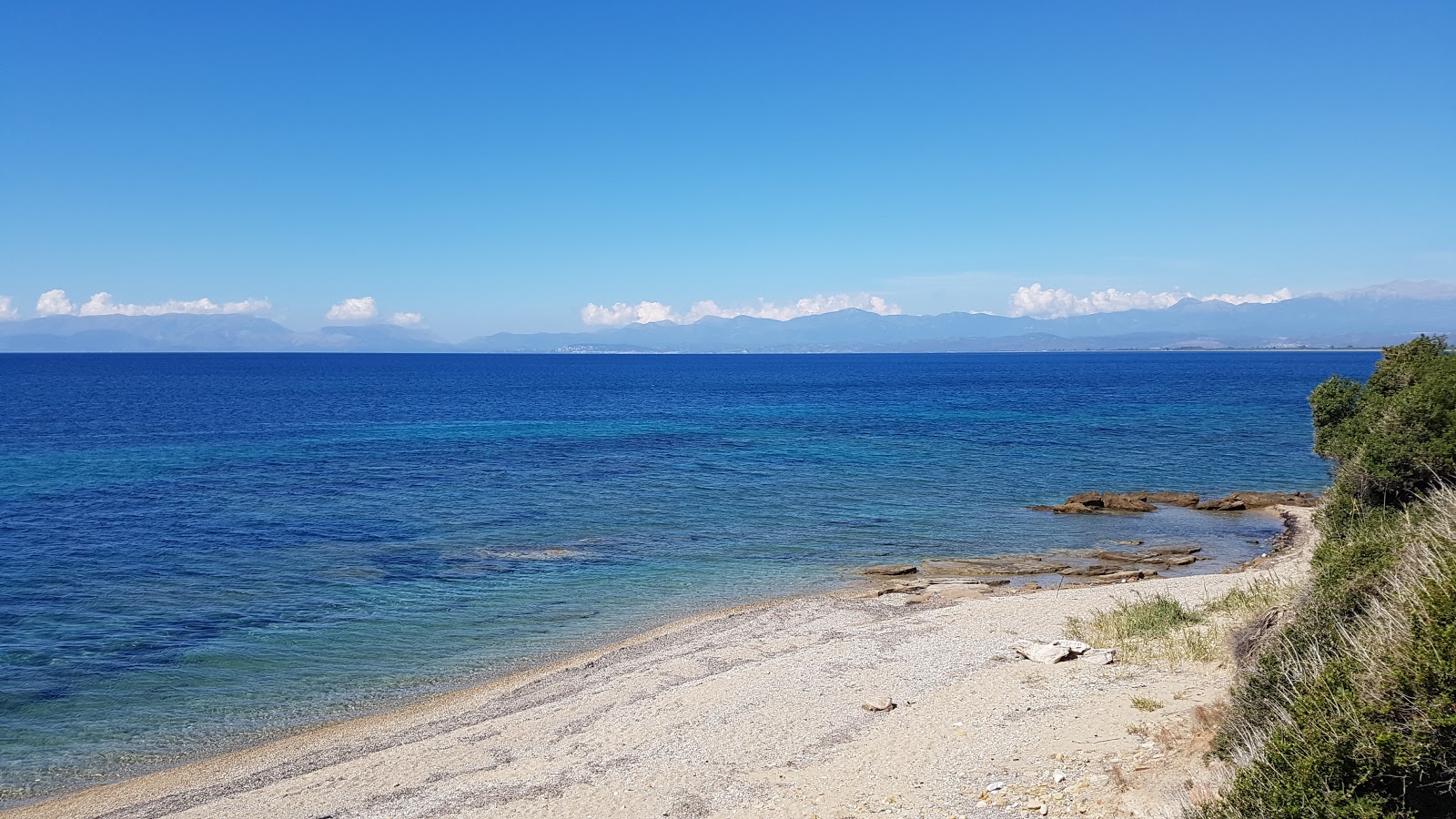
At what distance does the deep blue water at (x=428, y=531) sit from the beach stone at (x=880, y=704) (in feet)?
29.8

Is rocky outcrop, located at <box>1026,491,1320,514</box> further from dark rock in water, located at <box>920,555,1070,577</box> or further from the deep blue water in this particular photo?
dark rock in water, located at <box>920,555,1070,577</box>

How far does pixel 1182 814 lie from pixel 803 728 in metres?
7.17

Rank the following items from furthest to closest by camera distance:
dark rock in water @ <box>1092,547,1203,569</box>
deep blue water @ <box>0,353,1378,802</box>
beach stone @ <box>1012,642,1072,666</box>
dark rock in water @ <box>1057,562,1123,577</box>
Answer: dark rock in water @ <box>1092,547,1203,569</box>
dark rock in water @ <box>1057,562,1123,577</box>
deep blue water @ <box>0,353,1378,802</box>
beach stone @ <box>1012,642,1072,666</box>

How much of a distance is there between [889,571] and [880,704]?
13243mm

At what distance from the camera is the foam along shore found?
11.9m

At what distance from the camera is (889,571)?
28.6m

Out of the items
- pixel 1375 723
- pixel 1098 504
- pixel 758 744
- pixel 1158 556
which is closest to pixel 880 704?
pixel 758 744

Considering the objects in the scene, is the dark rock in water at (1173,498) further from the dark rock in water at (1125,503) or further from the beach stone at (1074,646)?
the beach stone at (1074,646)

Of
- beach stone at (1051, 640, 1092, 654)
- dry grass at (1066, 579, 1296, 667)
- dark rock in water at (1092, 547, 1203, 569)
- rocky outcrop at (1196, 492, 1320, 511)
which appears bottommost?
dark rock in water at (1092, 547, 1203, 569)

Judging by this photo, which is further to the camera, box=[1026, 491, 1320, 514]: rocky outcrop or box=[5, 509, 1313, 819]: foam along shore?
box=[1026, 491, 1320, 514]: rocky outcrop

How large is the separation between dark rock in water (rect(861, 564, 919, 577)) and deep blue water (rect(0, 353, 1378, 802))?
72 cm

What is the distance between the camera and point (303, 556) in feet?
99.1

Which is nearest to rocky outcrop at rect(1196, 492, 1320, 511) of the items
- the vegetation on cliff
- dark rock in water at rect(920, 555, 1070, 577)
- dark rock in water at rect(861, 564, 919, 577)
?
dark rock in water at rect(920, 555, 1070, 577)

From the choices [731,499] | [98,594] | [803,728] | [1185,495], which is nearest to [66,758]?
[98,594]
